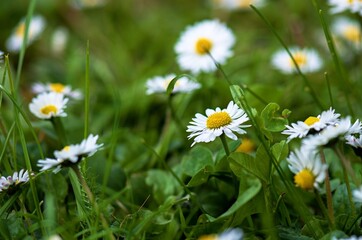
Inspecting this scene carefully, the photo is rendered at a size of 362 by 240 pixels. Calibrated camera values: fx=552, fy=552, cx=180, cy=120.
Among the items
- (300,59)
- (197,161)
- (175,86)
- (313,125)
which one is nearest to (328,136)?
(313,125)

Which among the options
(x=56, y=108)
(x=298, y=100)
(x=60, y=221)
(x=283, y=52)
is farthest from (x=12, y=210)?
(x=283, y=52)

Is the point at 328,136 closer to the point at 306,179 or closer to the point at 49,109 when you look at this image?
the point at 306,179

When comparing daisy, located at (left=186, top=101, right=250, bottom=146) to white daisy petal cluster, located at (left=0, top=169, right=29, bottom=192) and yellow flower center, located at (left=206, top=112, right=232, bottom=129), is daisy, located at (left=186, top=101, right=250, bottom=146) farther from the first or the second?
white daisy petal cluster, located at (left=0, top=169, right=29, bottom=192)

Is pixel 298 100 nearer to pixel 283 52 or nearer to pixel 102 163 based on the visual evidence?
pixel 283 52

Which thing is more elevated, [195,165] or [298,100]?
[298,100]

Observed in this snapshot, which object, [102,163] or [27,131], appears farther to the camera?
[27,131]

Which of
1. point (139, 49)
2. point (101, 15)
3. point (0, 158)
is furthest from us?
point (101, 15)

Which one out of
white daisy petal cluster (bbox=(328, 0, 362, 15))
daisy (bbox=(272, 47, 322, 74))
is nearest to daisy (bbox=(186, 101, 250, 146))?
white daisy petal cluster (bbox=(328, 0, 362, 15))
